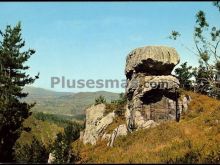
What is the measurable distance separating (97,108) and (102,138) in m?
6.31

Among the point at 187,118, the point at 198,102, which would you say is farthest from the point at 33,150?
the point at 198,102

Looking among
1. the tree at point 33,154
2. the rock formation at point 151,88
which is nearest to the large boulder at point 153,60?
the rock formation at point 151,88

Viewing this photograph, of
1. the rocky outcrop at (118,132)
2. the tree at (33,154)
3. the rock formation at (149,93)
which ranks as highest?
the rock formation at (149,93)

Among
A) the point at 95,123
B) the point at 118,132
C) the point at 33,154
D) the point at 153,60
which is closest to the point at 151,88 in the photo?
the point at 153,60

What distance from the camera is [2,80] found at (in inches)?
1551

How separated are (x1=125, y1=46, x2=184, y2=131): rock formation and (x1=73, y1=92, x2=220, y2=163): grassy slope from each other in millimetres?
2350

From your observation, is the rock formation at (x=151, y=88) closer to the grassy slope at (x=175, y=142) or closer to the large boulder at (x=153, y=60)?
the large boulder at (x=153, y=60)

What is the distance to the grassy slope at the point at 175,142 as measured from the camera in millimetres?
27500

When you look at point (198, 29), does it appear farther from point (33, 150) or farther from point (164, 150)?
point (33, 150)

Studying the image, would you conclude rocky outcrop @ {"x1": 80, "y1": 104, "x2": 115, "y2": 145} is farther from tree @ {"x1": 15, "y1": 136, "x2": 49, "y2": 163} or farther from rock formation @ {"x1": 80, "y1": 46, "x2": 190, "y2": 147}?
tree @ {"x1": 15, "y1": 136, "x2": 49, "y2": 163}

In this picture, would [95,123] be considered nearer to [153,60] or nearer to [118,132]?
[118,132]

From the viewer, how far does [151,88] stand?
142 feet

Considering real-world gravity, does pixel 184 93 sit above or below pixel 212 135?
above

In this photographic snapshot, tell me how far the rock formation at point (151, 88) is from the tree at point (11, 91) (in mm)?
11883
